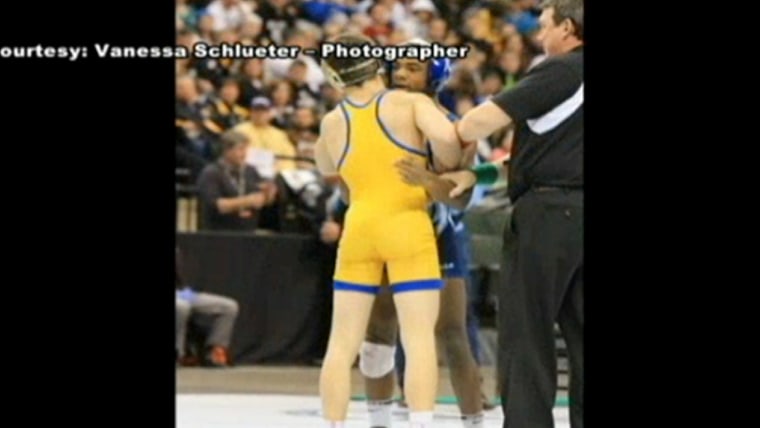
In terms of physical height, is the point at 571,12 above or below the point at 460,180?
above

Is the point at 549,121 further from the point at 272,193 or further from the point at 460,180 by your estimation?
the point at 272,193

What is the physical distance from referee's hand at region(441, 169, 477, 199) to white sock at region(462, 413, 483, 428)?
1068mm

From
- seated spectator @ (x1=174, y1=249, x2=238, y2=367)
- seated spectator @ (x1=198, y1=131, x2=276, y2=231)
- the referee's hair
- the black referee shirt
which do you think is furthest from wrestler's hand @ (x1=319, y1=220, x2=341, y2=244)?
the referee's hair

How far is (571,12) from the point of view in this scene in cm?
646

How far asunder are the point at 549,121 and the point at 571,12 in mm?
431

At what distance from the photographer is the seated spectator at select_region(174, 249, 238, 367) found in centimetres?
1187

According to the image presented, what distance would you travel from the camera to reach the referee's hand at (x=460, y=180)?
6.81 metres

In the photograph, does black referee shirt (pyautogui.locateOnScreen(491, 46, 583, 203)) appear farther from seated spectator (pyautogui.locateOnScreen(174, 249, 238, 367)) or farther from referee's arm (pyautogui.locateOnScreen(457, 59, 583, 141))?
seated spectator (pyautogui.locateOnScreen(174, 249, 238, 367))

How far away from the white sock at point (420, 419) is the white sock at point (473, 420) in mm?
633

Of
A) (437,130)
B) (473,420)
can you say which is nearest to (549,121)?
(437,130)

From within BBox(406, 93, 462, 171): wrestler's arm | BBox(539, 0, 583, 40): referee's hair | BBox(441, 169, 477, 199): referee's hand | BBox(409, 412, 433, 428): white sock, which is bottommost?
BBox(409, 412, 433, 428): white sock
